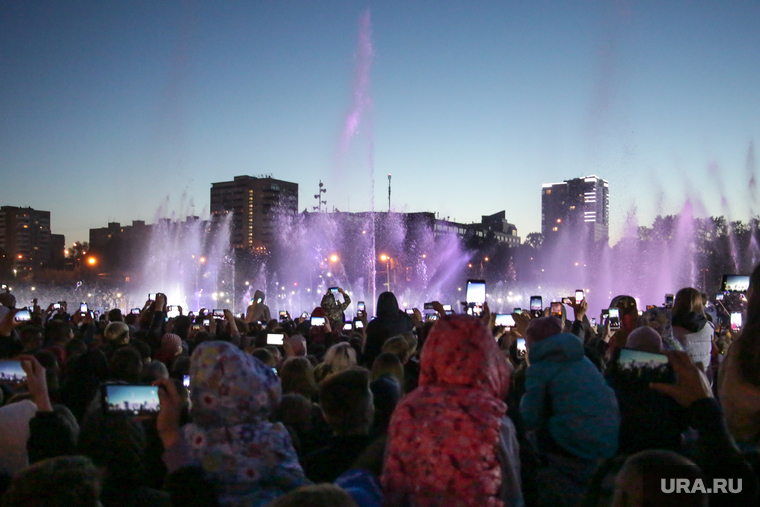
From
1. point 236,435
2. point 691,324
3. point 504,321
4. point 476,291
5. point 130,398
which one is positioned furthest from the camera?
point 476,291

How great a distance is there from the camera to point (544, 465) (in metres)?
4.77

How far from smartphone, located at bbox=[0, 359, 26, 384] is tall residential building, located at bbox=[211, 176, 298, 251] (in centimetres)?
14471

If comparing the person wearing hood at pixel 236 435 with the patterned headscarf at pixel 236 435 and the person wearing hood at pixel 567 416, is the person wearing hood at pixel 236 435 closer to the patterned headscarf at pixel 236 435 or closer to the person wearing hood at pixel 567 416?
the patterned headscarf at pixel 236 435

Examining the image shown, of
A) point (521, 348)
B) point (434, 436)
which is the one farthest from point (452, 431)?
point (521, 348)

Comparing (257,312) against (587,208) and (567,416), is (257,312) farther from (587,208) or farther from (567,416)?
(587,208)

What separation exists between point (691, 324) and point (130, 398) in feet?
18.2

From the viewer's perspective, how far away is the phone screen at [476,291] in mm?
11812

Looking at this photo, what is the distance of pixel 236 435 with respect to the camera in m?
3.35

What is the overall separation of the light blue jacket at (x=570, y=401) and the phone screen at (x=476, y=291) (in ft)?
23.6

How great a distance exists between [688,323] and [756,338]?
13.1ft

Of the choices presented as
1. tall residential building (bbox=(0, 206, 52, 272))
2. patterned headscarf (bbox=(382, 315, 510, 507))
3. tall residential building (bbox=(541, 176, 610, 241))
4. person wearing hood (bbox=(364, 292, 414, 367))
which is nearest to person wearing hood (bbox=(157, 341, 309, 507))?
patterned headscarf (bbox=(382, 315, 510, 507))

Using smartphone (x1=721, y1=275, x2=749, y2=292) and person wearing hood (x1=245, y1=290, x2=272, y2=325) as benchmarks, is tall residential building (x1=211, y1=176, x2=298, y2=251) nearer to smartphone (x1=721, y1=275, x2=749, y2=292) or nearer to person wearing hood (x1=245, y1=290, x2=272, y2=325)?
person wearing hood (x1=245, y1=290, x2=272, y2=325)

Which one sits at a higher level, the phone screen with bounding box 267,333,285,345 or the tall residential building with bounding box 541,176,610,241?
the tall residential building with bounding box 541,176,610,241

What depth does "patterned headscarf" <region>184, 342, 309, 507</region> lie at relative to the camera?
332cm
